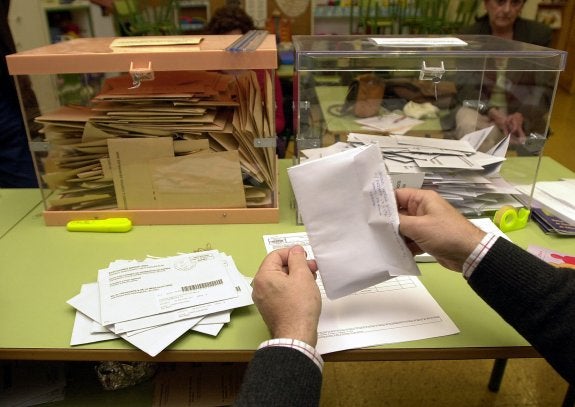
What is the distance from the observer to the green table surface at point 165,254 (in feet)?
2.42

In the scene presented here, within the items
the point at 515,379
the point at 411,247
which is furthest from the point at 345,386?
the point at 411,247

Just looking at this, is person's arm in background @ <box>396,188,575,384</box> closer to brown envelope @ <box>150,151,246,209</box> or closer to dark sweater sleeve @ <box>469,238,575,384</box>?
dark sweater sleeve @ <box>469,238,575,384</box>

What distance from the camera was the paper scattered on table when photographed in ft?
2.45

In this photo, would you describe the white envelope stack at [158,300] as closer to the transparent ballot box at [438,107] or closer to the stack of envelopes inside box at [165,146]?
the stack of envelopes inside box at [165,146]

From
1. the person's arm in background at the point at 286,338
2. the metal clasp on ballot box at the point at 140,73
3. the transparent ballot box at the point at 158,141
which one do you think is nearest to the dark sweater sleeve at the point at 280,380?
the person's arm in background at the point at 286,338

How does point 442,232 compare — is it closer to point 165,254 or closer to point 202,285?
point 202,285

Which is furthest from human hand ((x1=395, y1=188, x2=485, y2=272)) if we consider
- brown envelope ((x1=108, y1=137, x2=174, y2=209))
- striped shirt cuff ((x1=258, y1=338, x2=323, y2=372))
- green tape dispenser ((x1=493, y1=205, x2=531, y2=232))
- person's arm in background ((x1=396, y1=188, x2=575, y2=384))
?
brown envelope ((x1=108, y1=137, x2=174, y2=209))

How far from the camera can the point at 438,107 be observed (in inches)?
52.6

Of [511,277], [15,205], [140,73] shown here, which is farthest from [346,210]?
[15,205]

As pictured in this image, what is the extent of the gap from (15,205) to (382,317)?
1035 mm

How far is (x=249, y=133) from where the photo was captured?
107cm

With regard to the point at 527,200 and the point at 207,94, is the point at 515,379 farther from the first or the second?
the point at 207,94

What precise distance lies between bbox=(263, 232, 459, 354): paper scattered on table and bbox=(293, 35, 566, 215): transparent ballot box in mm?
310

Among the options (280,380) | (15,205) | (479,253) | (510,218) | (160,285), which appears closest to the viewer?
(280,380)
